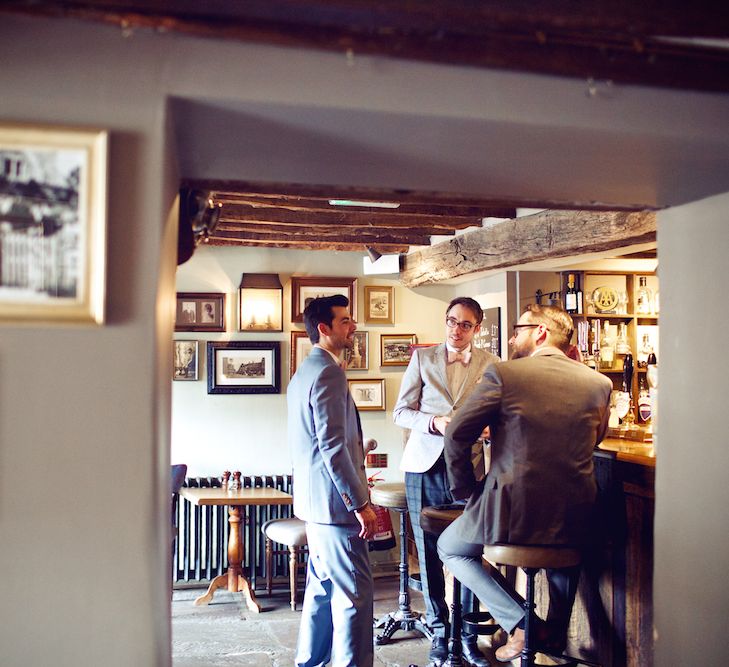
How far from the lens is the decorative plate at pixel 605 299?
6.80 meters

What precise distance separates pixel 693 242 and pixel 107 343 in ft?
7.34

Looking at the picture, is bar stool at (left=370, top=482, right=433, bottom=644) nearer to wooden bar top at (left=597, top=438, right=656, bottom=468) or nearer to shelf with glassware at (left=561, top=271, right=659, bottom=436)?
wooden bar top at (left=597, top=438, right=656, bottom=468)

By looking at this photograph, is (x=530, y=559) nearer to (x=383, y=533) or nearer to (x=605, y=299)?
(x=383, y=533)

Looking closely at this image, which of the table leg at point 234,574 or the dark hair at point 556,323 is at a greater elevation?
the dark hair at point 556,323

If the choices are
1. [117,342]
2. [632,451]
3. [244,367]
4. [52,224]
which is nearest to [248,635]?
[244,367]

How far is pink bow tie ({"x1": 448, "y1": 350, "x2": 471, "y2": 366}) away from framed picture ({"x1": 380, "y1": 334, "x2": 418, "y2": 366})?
258cm

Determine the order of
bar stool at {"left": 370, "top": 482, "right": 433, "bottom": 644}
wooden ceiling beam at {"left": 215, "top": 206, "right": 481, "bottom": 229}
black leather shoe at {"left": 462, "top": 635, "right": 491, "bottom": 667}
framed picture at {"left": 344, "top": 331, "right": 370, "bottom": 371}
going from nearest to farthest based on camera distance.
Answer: black leather shoe at {"left": 462, "top": 635, "right": 491, "bottom": 667}, bar stool at {"left": 370, "top": 482, "right": 433, "bottom": 644}, wooden ceiling beam at {"left": 215, "top": 206, "right": 481, "bottom": 229}, framed picture at {"left": 344, "top": 331, "right": 370, "bottom": 371}

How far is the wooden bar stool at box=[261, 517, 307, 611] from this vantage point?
221 inches

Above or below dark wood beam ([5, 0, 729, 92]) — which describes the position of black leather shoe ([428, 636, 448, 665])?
below

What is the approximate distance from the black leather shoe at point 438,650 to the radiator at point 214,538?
239 cm

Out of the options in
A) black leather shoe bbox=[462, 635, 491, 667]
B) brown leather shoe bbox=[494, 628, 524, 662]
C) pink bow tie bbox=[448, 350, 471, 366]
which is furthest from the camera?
pink bow tie bbox=[448, 350, 471, 366]

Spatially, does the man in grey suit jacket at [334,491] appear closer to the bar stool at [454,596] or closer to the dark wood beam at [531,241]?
the bar stool at [454,596]

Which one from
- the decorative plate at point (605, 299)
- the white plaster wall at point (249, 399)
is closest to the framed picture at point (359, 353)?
the white plaster wall at point (249, 399)

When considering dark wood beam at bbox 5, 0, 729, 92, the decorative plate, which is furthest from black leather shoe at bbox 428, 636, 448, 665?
the decorative plate
